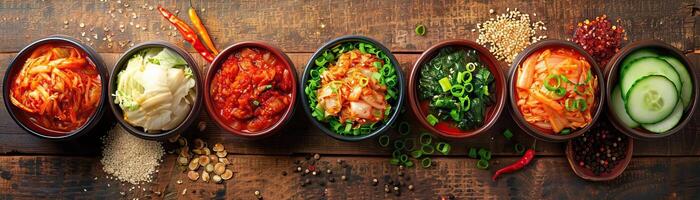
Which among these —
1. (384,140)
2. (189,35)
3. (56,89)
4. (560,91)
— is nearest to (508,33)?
(560,91)

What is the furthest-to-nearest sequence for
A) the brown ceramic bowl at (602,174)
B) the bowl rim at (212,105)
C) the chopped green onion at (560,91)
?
the brown ceramic bowl at (602,174) < the bowl rim at (212,105) < the chopped green onion at (560,91)

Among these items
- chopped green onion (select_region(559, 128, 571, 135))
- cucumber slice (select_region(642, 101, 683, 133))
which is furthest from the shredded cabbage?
cucumber slice (select_region(642, 101, 683, 133))

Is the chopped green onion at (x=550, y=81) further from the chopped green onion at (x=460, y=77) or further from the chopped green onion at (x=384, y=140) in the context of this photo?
A: the chopped green onion at (x=384, y=140)

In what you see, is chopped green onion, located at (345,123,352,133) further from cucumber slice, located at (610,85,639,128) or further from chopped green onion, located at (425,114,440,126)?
cucumber slice, located at (610,85,639,128)

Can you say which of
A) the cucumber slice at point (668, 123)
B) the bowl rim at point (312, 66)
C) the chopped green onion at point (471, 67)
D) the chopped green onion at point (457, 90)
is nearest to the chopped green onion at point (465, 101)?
the chopped green onion at point (457, 90)

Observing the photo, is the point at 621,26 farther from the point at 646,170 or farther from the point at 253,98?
the point at 253,98

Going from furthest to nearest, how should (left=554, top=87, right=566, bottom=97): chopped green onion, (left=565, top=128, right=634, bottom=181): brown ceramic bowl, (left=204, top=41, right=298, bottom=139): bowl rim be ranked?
1. (left=565, top=128, right=634, bottom=181): brown ceramic bowl
2. (left=204, top=41, right=298, bottom=139): bowl rim
3. (left=554, top=87, right=566, bottom=97): chopped green onion
